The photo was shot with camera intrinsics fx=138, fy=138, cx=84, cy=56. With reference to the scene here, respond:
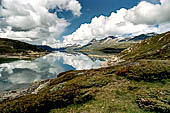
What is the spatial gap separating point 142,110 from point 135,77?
12.1 meters

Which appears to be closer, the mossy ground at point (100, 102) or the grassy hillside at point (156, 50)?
the mossy ground at point (100, 102)

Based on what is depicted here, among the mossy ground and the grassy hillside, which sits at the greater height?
the grassy hillside

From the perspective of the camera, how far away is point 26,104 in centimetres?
1510

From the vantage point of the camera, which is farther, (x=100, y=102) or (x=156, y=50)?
(x=156, y=50)

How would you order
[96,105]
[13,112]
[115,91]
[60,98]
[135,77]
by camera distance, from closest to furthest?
[13,112] → [96,105] → [60,98] → [115,91] → [135,77]

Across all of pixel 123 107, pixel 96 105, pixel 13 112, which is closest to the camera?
pixel 13 112

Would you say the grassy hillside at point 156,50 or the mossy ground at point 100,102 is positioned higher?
the grassy hillside at point 156,50

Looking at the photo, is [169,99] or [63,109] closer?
[63,109]

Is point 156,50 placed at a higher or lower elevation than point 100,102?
higher

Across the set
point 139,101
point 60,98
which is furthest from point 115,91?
point 60,98

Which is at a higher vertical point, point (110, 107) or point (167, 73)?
point (167, 73)

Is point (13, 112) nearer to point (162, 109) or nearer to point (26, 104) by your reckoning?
point (26, 104)

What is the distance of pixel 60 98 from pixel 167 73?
2143 cm

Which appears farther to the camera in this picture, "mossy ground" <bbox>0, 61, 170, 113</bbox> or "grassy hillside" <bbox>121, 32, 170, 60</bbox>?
"grassy hillside" <bbox>121, 32, 170, 60</bbox>
